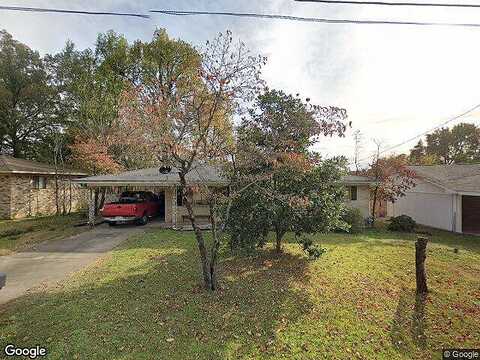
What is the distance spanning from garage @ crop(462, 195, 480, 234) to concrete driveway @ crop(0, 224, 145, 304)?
17.9m

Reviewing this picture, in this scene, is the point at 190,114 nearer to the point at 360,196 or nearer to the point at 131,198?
the point at 131,198

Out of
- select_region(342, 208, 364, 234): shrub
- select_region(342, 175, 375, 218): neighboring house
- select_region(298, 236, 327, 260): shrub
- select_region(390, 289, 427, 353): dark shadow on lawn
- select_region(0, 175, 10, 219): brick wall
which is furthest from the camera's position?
select_region(0, 175, 10, 219): brick wall

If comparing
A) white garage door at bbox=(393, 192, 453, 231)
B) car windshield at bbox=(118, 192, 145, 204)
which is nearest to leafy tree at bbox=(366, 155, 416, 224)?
white garage door at bbox=(393, 192, 453, 231)

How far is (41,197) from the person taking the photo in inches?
847

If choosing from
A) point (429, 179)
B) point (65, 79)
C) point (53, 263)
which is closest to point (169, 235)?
point (53, 263)

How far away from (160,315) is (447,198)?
698 inches

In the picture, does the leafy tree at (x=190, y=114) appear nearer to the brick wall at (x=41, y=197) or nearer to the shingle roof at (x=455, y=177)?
the shingle roof at (x=455, y=177)

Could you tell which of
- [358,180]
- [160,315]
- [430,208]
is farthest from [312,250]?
[430,208]

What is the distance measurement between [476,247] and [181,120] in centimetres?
1325

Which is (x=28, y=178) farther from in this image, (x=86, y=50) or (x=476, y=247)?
(x=476, y=247)

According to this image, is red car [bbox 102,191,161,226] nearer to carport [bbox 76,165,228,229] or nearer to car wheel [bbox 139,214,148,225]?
car wheel [bbox 139,214,148,225]

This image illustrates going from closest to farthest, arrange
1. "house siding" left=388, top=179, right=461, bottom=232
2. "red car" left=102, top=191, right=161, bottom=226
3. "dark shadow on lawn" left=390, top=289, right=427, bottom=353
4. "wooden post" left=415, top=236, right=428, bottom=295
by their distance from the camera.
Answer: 1. "dark shadow on lawn" left=390, top=289, right=427, bottom=353
2. "wooden post" left=415, top=236, right=428, bottom=295
3. "red car" left=102, top=191, right=161, bottom=226
4. "house siding" left=388, top=179, right=461, bottom=232

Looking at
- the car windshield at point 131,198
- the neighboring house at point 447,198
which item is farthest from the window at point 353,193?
the car windshield at point 131,198

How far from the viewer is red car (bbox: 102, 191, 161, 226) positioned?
15859 millimetres
